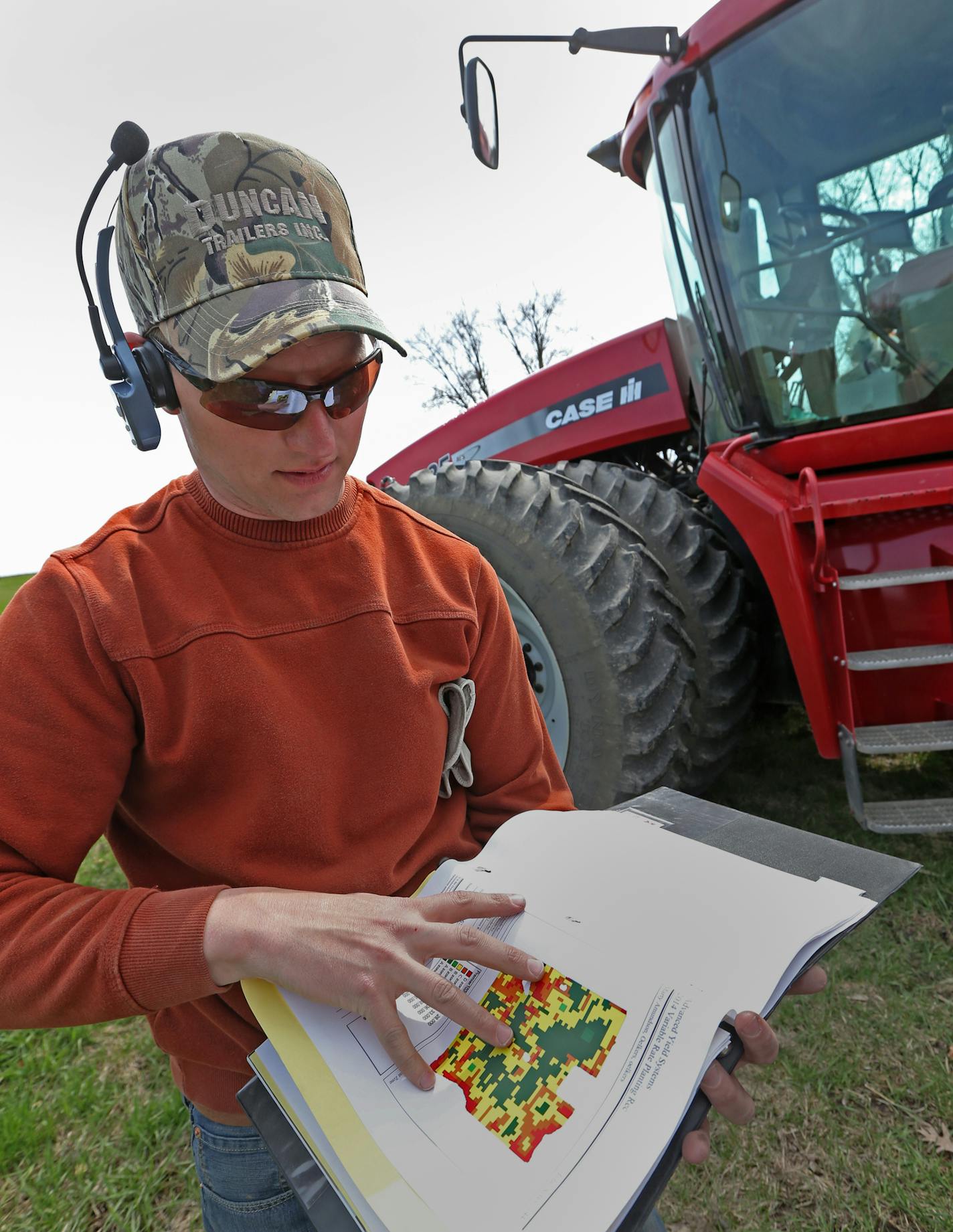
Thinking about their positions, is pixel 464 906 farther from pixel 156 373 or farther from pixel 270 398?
pixel 156 373

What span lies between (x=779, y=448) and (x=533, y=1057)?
2.05 meters

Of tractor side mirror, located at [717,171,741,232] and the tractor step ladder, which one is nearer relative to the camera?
the tractor step ladder

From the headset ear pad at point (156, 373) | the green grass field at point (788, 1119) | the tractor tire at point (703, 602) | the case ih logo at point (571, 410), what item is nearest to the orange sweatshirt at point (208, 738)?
the headset ear pad at point (156, 373)

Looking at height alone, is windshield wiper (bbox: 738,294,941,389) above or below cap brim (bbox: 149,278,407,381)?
below

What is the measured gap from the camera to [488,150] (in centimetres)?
225

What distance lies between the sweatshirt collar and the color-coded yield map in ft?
2.04

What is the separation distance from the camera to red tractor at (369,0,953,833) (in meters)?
1.99

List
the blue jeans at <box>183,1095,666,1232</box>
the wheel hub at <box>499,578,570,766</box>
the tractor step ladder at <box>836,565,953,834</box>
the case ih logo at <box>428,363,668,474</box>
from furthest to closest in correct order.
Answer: the case ih logo at <box>428,363,668,474</box>, the wheel hub at <box>499,578,570,766</box>, the tractor step ladder at <box>836,565,953,834</box>, the blue jeans at <box>183,1095,666,1232</box>

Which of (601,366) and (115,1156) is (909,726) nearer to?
(601,366)

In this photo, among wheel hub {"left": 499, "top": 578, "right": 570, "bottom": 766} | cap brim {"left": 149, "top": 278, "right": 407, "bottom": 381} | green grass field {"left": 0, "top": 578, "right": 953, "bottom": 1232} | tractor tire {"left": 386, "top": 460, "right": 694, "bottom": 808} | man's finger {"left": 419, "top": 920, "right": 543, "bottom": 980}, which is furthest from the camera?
wheel hub {"left": 499, "top": 578, "right": 570, "bottom": 766}

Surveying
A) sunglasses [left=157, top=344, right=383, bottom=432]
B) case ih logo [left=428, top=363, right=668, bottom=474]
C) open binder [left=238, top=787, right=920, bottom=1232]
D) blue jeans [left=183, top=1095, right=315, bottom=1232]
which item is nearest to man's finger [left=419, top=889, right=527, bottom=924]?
open binder [left=238, top=787, right=920, bottom=1232]

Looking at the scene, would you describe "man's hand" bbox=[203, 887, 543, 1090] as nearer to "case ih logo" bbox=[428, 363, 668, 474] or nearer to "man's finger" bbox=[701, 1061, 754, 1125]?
"man's finger" bbox=[701, 1061, 754, 1125]

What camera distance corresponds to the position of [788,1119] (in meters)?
1.65


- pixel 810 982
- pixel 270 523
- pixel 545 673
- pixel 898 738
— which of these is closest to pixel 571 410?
pixel 545 673
